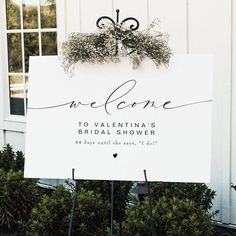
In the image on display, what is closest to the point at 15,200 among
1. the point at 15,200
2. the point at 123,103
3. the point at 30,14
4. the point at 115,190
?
the point at 15,200

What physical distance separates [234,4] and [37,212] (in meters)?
2.22

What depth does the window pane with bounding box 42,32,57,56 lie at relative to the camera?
19.6ft

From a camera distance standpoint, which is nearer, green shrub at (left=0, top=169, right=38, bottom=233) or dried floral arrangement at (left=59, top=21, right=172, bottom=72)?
dried floral arrangement at (left=59, top=21, right=172, bottom=72)

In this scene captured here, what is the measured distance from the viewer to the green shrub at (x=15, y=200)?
489cm

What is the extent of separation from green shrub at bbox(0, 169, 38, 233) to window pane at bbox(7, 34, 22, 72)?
178 centimetres

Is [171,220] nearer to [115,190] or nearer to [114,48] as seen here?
[115,190]

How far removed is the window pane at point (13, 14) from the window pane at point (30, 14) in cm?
12

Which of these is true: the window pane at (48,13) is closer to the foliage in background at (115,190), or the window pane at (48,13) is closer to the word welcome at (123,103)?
the foliage in background at (115,190)

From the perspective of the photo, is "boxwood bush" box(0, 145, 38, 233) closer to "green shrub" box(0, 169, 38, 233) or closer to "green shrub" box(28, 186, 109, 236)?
"green shrub" box(0, 169, 38, 233)

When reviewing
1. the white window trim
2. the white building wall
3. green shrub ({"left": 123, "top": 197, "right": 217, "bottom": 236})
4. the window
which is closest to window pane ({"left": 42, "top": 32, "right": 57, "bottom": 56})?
the window

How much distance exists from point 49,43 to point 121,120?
2.90m

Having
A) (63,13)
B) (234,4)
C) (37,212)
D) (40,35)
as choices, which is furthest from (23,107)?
(234,4)

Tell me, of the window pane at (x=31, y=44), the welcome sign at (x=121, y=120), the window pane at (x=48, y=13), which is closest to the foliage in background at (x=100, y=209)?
the welcome sign at (x=121, y=120)

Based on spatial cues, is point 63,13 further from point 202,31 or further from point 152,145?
point 152,145
